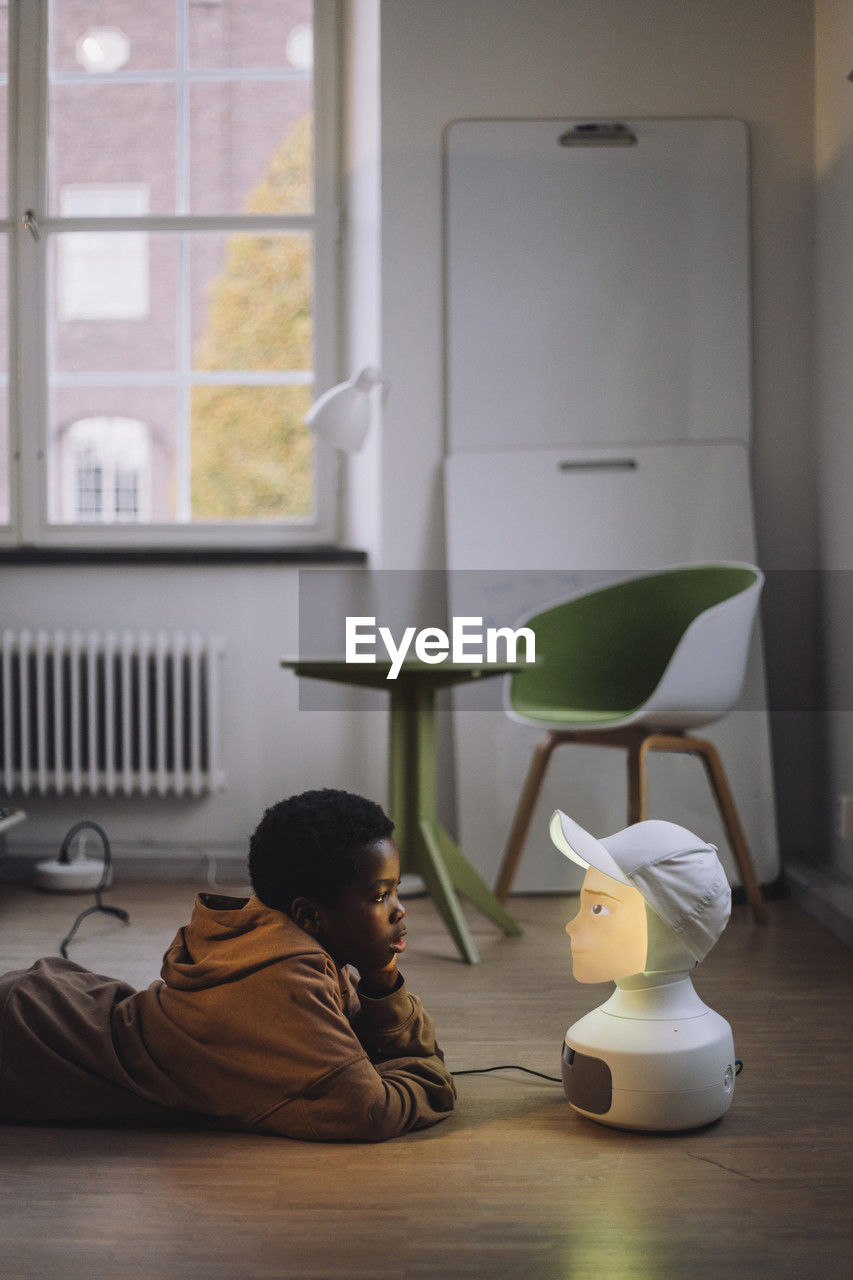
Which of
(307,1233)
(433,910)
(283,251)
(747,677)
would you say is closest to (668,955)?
(307,1233)

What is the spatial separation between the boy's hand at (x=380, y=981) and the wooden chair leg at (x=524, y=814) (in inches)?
52.0

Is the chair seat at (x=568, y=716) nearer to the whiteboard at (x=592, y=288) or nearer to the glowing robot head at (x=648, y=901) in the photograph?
the whiteboard at (x=592, y=288)

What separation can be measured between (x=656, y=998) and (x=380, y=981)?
0.35 metres

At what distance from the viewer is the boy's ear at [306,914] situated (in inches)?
59.6

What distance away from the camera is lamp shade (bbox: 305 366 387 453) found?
9.10 ft

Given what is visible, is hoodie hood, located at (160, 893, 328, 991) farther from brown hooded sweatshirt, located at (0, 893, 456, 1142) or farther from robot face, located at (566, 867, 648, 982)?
robot face, located at (566, 867, 648, 982)

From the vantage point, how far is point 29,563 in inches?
134

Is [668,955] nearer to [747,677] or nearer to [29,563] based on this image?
[747,677]

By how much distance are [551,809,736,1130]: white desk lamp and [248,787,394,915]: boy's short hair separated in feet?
0.82

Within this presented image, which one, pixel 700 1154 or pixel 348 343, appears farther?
pixel 348 343

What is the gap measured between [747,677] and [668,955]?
67.7 inches

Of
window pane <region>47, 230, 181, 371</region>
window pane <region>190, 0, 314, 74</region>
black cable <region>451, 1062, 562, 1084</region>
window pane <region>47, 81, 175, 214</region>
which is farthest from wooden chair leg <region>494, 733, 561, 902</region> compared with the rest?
window pane <region>190, 0, 314, 74</region>

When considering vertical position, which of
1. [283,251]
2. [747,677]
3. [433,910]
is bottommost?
[433,910]

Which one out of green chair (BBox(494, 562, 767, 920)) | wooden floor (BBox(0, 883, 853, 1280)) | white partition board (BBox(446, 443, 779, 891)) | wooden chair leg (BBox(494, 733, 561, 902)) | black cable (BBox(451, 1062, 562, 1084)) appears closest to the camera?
wooden floor (BBox(0, 883, 853, 1280))
